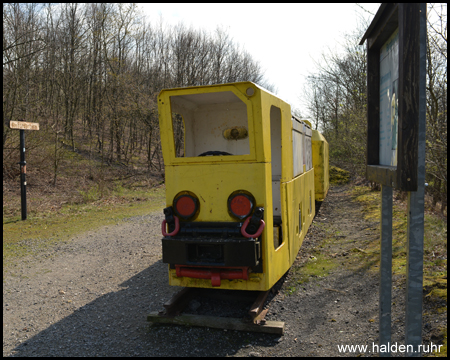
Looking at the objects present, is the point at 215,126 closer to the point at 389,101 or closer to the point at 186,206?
the point at 186,206

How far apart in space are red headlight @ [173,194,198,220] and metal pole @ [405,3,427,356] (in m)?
2.49

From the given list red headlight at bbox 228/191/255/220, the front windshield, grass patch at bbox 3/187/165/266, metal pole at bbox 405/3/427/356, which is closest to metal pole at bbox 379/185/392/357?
metal pole at bbox 405/3/427/356

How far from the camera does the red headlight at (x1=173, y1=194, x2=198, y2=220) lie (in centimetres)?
408

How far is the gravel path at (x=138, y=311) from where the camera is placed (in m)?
3.54

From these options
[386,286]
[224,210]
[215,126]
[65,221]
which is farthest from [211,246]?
[65,221]

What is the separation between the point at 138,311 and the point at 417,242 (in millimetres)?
3553

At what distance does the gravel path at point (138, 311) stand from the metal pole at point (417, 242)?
149 cm

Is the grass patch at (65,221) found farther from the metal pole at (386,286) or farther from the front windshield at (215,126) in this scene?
the metal pole at (386,286)

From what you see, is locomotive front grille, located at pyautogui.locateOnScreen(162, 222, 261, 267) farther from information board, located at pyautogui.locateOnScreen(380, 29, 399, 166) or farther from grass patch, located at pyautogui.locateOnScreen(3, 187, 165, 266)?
grass patch, located at pyautogui.locateOnScreen(3, 187, 165, 266)

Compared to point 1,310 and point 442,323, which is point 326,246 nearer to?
point 442,323

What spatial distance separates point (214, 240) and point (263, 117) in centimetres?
145

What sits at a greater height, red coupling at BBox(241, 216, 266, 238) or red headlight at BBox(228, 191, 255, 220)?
red headlight at BBox(228, 191, 255, 220)

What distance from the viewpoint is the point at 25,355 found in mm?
3539

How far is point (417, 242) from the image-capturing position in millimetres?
1993
